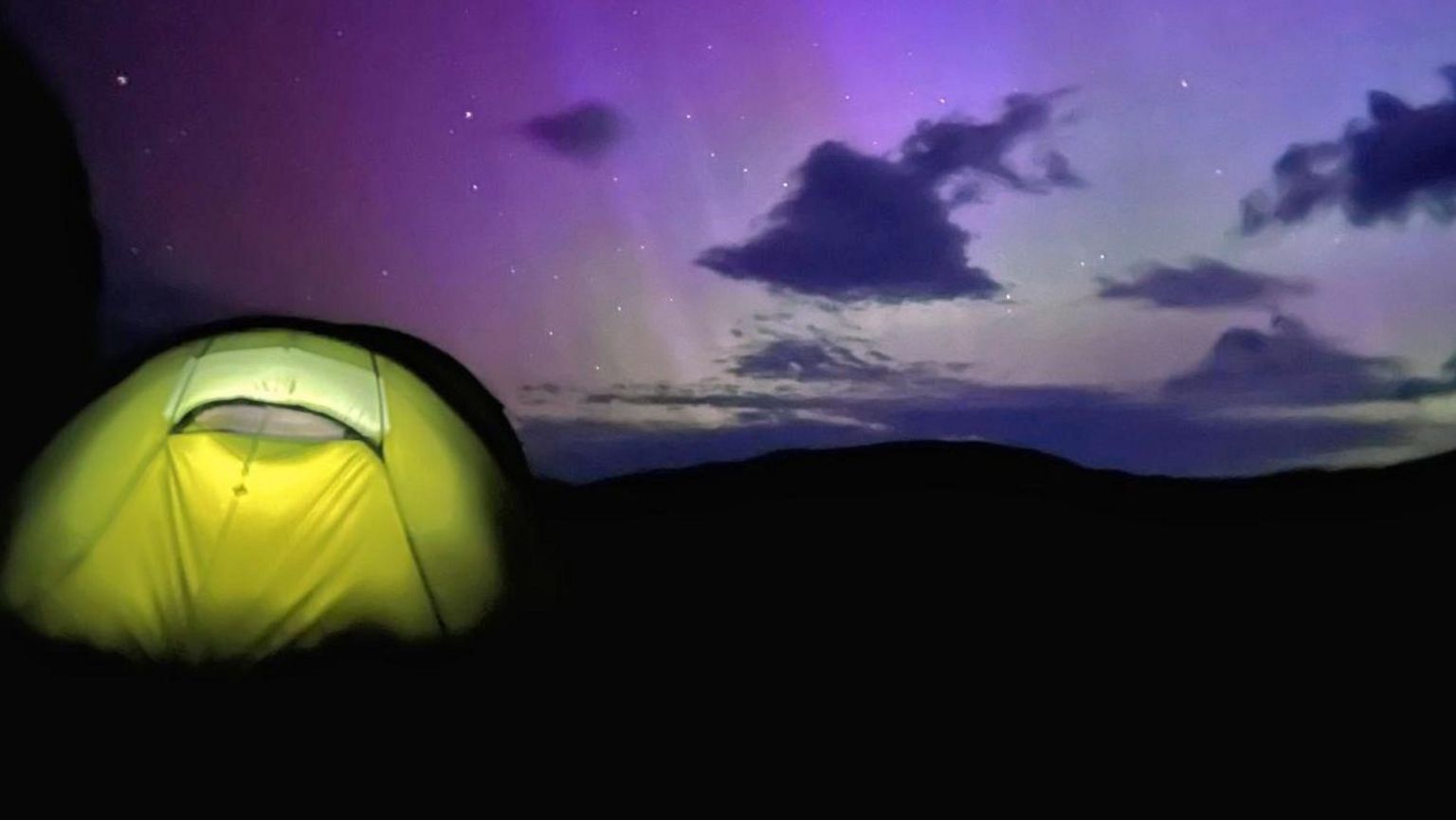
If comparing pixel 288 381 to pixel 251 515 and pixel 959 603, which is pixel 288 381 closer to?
pixel 251 515

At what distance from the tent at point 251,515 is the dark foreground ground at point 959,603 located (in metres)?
0.22

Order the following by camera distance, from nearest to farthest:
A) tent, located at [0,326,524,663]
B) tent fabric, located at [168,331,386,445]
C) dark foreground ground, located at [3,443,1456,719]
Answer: tent, located at [0,326,524,663], dark foreground ground, located at [3,443,1456,719], tent fabric, located at [168,331,386,445]

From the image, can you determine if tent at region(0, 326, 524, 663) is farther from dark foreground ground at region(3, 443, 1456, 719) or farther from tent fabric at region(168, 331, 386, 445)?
dark foreground ground at region(3, 443, 1456, 719)

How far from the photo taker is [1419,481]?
13.7 meters

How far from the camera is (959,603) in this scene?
8.19 meters

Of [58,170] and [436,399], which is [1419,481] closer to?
[436,399]

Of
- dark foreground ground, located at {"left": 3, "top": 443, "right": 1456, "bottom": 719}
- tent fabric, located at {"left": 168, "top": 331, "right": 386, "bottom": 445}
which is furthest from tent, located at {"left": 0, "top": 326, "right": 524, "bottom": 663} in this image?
dark foreground ground, located at {"left": 3, "top": 443, "right": 1456, "bottom": 719}

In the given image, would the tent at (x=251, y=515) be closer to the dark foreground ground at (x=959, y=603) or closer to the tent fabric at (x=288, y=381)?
the tent fabric at (x=288, y=381)

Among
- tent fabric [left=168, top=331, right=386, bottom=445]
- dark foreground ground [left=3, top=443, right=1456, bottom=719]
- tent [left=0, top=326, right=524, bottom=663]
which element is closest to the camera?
tent [left=0, top=326, right=524, bottom=663]

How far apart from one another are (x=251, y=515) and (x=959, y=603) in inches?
221

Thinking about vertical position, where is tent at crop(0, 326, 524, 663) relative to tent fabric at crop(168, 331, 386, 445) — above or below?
below

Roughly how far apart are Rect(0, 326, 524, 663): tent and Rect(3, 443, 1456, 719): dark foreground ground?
8.7 inches

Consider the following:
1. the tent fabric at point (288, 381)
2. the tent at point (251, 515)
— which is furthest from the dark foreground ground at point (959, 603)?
the tent fabric at point (288, 381)

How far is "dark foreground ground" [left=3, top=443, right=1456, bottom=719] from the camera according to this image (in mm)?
5812
